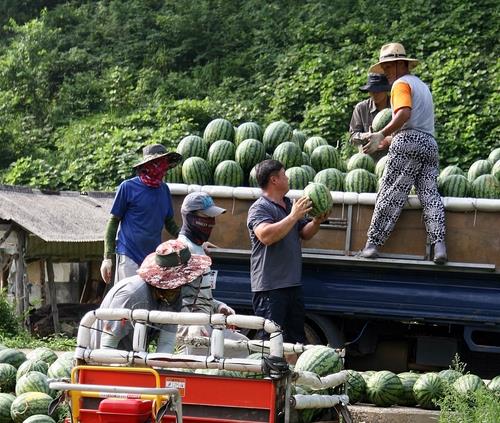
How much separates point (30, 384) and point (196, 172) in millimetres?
3021

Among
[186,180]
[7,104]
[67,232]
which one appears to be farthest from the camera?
[7,104]

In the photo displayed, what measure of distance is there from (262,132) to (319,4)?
11086mm

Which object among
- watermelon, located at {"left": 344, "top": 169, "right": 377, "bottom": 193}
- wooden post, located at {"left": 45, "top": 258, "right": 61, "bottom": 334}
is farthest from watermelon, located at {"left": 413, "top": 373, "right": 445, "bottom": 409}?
wooden post, located at {"left": 45, "top": 258, "right": 61, "bottom": 334}

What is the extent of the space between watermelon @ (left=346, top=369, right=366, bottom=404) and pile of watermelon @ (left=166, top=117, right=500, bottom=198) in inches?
76.1

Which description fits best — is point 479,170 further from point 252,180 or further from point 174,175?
point 174,175

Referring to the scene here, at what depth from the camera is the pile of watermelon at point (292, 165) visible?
30.1 feet

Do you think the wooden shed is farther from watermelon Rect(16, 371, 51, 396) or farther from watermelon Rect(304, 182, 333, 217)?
watermelon Rect(16, 371, 51, 396)

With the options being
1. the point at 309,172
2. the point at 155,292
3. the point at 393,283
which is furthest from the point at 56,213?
the point at 155,292

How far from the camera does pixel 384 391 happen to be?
7.84 m

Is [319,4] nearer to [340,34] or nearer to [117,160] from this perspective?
[340,34]

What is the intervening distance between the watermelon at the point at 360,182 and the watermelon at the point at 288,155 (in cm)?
66

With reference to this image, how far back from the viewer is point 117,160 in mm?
18188

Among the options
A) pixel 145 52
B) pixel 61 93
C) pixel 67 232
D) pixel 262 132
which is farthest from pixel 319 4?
pixel 262 132

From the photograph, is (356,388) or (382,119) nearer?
(356,388)
